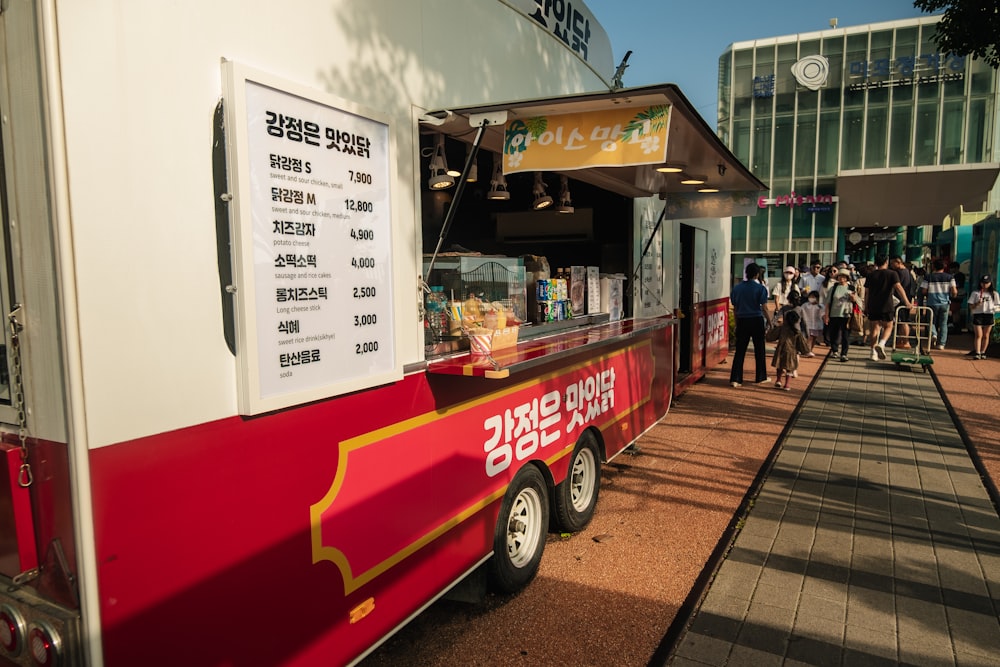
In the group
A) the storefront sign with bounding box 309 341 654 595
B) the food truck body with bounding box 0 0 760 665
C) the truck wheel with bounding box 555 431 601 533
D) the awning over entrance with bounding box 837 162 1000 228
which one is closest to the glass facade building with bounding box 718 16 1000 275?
the awning over entrance with bounding box 837 162 1000 228

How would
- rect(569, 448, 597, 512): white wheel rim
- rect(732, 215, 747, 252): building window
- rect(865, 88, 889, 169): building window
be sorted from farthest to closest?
rect(732, 215, 747, 252): building window, rect(865, 88, 889, 169): building window, rect(569, 448, 597, 512): white wheel rim

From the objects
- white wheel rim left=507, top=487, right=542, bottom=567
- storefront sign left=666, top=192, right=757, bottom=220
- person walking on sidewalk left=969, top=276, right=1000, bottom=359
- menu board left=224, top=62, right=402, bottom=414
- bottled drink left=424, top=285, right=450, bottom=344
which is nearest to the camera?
menu board left=224, top=62, right=402, bottom=414

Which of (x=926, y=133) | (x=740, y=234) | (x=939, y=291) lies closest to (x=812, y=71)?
(x=926, y=133)

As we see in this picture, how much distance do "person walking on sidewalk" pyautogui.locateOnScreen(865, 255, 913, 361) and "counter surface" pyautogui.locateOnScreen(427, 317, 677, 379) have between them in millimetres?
7649

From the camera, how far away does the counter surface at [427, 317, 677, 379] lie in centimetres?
284

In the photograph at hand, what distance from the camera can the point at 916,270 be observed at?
59.8 feet

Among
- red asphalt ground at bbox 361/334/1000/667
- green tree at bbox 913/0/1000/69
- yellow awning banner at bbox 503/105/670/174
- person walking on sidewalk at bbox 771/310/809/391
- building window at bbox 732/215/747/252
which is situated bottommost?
red asphalt ground at bbox 361/334/1000/667

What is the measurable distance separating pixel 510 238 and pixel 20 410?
203 inches

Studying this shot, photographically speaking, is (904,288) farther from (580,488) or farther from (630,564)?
(630,564)

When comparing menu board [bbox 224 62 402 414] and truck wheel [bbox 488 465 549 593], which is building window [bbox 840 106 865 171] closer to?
truck wheel [bbox 488 465 549 593]

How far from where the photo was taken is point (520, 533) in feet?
12.0

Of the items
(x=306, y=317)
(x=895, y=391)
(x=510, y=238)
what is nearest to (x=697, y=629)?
(x=306, y=317)

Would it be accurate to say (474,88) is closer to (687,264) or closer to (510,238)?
(510,238)

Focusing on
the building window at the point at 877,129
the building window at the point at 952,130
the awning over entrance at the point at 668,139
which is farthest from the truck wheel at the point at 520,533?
the building window at the point at 952,130
